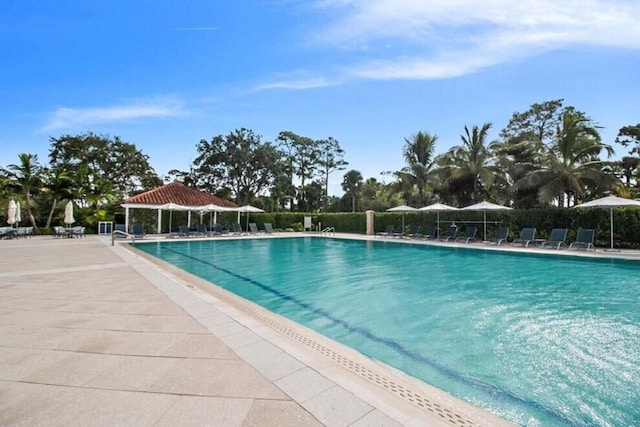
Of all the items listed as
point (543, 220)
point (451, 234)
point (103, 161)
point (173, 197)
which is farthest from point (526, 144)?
point (103, 161)

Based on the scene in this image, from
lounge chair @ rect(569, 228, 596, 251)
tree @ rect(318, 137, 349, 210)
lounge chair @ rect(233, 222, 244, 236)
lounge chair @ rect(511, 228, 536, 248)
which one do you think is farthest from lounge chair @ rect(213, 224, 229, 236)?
lounge chair @ rect(569, 228, 596, 251)

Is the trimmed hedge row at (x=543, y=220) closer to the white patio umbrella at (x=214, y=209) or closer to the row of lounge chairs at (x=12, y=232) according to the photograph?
the white patio umbrella at (x=214, y=209)

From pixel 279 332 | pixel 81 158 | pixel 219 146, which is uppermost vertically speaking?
pixel 219 146

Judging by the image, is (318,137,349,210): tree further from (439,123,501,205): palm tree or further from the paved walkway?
the paved walkway

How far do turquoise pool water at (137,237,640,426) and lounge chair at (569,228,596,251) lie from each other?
265 centimetres

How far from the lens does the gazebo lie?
75.1 feet

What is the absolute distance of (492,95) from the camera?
1517 centimetres

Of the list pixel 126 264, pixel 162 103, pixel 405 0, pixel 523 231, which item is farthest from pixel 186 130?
pixel 523 231

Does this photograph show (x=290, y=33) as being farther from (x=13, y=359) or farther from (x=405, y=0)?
(x=13, y=359)

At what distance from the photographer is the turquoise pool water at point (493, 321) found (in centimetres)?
316

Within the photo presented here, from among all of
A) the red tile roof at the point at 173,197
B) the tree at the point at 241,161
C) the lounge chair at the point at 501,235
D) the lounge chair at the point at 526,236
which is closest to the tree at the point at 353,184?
the tree at the point at 241,161

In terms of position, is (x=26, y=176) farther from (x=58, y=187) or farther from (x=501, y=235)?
(x=501, y=235)

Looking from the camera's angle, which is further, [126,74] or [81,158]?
[81,158]

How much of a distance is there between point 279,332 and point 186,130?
78.1ft
